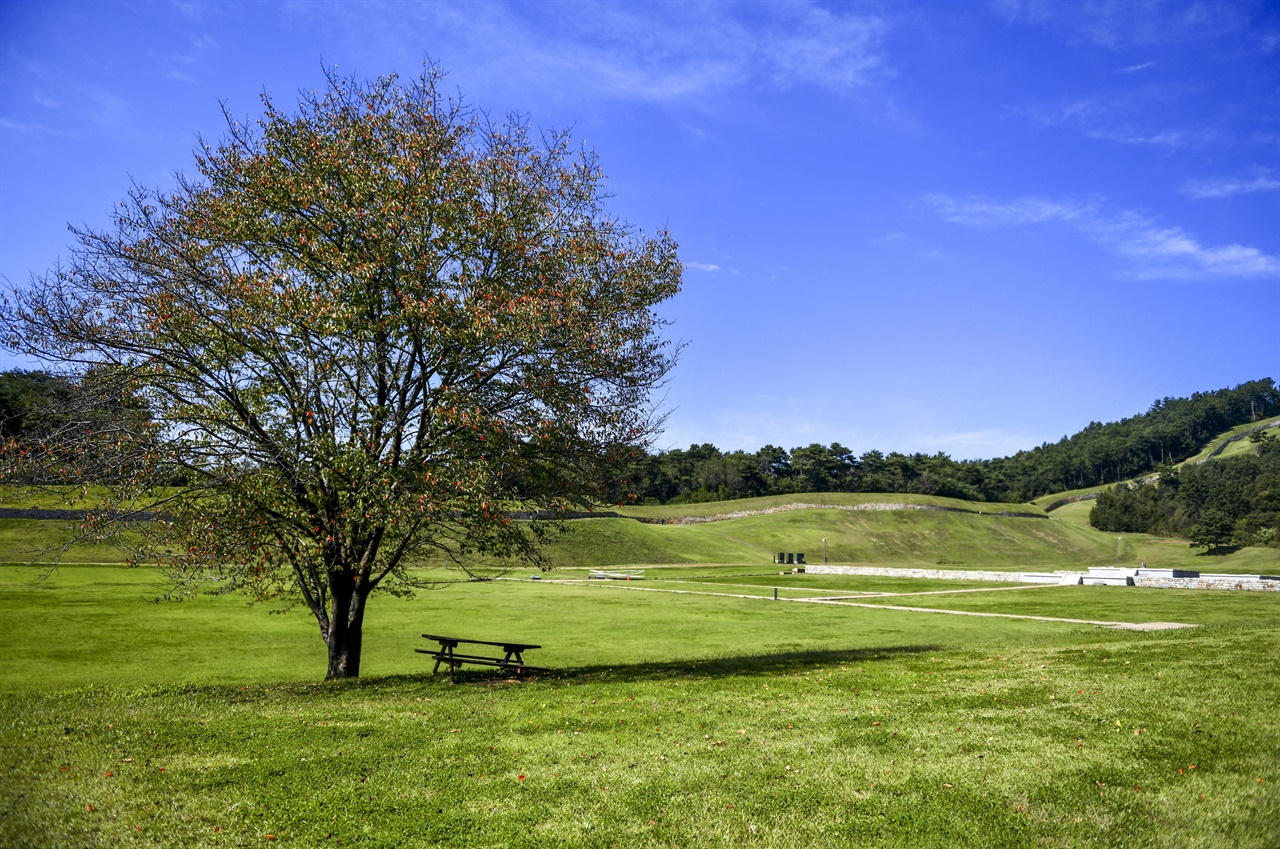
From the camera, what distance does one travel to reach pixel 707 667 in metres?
19.4

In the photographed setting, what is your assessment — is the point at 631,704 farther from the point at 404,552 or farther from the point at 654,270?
A: the point at 654,270

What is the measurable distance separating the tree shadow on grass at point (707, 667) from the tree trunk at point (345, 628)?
1120mm

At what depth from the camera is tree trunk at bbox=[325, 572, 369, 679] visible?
18906 millimetres

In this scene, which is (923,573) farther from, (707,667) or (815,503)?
(815,503)

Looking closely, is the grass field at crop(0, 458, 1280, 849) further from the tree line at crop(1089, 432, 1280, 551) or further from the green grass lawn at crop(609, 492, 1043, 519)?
the green grass lawn at crop(609, 492, 1043, 519)

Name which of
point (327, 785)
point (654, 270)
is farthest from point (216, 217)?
point (327, 785)

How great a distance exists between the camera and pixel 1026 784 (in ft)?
27.9

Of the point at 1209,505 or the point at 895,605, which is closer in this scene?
the point at 895,605

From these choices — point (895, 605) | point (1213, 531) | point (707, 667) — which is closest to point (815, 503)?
point (1213, 531)

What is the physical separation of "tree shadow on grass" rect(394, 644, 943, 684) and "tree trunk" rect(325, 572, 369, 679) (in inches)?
44.1

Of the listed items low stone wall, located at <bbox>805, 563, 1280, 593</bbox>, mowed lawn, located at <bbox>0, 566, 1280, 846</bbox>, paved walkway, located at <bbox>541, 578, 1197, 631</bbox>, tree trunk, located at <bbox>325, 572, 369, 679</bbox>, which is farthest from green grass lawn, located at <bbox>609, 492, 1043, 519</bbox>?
mowed lawn, located at <bbox>0, 566, 1280, 846</bbox>

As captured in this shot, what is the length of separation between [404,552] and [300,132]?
383 inches

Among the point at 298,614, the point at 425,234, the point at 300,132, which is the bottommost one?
the point at 298,614

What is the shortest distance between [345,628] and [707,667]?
8834mm
